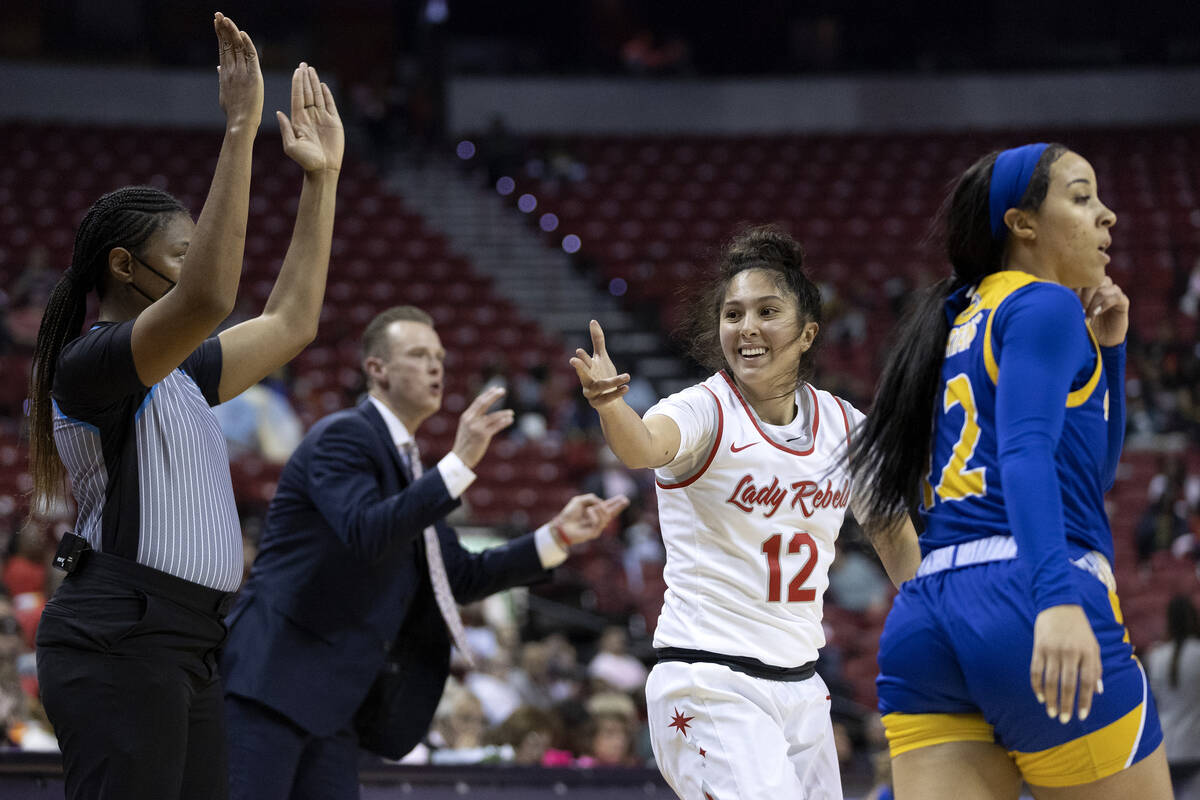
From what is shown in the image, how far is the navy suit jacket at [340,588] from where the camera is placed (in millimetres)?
3875

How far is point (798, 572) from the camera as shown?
327 cm

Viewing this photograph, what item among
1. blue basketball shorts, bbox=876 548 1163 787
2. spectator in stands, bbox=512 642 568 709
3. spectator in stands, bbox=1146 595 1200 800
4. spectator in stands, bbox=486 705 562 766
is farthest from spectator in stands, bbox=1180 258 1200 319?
blue basketball shorts, bbox=876 548 1163 787

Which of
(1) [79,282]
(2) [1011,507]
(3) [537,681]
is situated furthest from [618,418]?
(3) [537,681]

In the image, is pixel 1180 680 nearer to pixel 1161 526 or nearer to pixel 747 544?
pixel 747 544

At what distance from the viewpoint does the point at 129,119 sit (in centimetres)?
1916

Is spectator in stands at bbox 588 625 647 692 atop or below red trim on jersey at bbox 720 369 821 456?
below

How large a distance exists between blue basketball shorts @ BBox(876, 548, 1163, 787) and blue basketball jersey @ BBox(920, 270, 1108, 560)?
0.30ft

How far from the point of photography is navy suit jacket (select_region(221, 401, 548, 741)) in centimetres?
388

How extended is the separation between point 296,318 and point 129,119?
58.2 feet

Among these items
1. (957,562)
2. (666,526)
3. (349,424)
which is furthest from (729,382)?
(349,424)

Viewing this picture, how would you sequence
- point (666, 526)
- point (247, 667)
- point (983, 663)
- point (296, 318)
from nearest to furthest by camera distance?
point (983, 663) < point (296, 318) < point (666, 526) < point (247, 667)

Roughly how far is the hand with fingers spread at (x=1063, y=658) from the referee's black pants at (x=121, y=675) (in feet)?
5.44

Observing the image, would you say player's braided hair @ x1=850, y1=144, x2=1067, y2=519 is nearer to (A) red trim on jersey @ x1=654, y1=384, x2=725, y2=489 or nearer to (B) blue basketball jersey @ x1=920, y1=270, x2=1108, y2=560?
(B) blue basketball jersey @ x1=920, y1=270, x2=1108, y2=560

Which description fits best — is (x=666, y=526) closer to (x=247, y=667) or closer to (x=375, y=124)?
Answer: (x=247, y=667)
